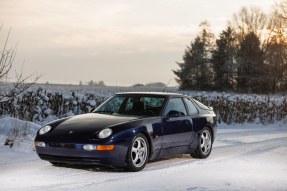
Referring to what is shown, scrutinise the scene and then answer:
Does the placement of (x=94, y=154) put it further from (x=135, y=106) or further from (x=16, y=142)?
(x=16, y=142)

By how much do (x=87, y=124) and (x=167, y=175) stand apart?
1691 mm

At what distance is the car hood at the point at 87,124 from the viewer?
6.56 m

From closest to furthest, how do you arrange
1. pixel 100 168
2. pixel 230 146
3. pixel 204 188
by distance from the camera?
1. pixel 204 188
2. pixel 100 168
3. pixel 230 146

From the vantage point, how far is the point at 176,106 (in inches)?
323

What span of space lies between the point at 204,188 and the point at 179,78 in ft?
192

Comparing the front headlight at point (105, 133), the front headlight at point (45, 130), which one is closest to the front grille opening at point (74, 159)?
the front headlight at point (105, 133)

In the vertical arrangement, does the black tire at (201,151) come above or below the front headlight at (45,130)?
below

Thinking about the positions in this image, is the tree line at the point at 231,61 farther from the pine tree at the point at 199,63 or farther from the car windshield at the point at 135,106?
the car windshield at the point at 135,106

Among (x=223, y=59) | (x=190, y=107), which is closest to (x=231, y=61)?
(x=223, y=59)

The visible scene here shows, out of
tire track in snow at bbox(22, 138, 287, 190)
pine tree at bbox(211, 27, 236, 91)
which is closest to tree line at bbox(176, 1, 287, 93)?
pine tree at bbox(211, 27, 236, 91)

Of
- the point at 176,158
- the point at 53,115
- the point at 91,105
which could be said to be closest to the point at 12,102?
the point at 53,115

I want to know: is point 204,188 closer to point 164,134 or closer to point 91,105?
point 164,134

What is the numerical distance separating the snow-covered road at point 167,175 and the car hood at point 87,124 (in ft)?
2.43

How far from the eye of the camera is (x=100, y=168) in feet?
23.6
